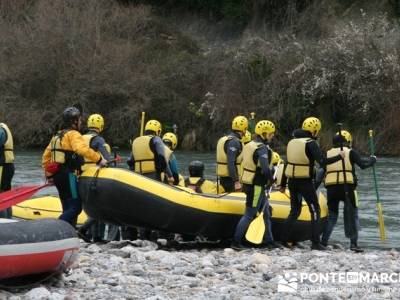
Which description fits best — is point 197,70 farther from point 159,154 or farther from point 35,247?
point 35,247

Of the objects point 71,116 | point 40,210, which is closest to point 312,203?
point 71,116

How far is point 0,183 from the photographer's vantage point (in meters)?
10.4

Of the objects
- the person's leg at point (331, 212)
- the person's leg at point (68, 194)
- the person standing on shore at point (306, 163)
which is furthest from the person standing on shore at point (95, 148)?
the person's leg at point (331, 212)

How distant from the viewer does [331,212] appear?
36.2ft

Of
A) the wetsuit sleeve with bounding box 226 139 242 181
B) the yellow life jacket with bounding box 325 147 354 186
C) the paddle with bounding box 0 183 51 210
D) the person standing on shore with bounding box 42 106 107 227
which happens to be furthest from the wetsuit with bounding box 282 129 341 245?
the paddle with bounding box 0 183 51 210

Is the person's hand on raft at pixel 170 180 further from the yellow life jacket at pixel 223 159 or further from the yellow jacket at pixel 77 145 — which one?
the yellow jacket at pixel 77 145

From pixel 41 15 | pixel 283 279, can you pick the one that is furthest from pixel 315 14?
pixel 283 279

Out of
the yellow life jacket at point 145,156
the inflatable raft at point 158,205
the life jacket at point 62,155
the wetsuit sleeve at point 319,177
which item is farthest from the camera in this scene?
the wetsuit sleeve at point 319,177

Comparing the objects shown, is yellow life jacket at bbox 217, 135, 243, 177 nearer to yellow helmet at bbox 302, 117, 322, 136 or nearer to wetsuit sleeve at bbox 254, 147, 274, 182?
wetsuit sleeve at bbox 254, 147, 274, 182

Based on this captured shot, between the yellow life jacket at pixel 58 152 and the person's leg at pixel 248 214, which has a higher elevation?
the yellow life jacket at pixel 58 152

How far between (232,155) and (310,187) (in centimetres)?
121

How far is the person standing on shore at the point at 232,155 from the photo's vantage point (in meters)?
11.3

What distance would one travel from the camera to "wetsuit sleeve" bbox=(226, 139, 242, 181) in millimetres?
11305

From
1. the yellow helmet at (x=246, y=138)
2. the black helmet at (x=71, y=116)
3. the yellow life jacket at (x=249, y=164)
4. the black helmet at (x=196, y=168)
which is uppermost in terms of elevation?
the black helmet at (x=71, y=116)
